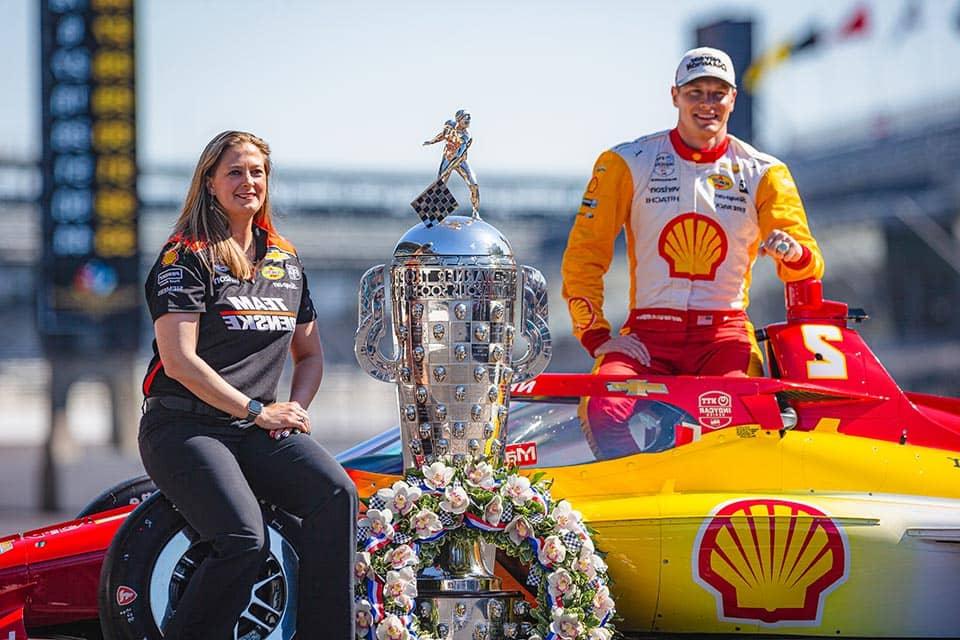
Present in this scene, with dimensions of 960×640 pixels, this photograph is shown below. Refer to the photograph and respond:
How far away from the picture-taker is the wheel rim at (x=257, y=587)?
13.9 feet

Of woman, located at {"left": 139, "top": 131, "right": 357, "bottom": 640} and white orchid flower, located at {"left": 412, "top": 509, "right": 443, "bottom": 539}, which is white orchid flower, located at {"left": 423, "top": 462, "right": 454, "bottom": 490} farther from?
woman, located at {"left": 139, "top": 131, "right": 357, "bottom": 640}

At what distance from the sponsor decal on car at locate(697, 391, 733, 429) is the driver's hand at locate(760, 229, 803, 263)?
620 millimetres

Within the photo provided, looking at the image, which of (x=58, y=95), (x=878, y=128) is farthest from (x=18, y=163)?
(x=878, y=128)

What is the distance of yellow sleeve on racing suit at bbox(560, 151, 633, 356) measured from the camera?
5656 mm

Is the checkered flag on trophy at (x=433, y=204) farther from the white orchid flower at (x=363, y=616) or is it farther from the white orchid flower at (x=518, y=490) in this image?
the white orchid flower at (x=363, y=616)

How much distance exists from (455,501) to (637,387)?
3.48ft

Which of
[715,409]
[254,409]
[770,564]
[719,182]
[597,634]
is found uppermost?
[719,182]

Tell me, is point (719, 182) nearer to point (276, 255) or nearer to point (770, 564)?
point (770, 564)

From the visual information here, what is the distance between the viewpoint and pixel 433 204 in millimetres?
4734

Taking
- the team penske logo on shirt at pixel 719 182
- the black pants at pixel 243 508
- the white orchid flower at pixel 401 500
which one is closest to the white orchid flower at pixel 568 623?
the white orchid flower at pixel 401 500

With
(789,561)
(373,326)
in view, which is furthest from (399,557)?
(789,561)

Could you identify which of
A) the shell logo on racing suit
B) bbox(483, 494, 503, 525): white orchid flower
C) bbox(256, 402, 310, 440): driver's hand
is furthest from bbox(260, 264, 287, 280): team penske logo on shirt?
the shell logo on racing suit

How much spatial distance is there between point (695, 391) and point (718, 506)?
1.58ft

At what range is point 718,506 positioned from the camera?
16.0 ft
